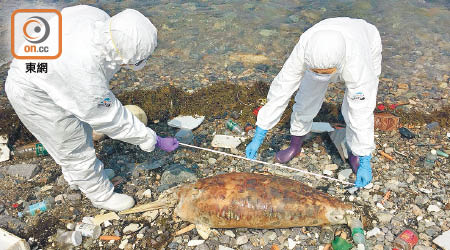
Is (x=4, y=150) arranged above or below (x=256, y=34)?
below

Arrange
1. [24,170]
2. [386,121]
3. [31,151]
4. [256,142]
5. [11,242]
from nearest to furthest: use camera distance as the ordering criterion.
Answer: [11,242] → [256,142] → [24,170] → [31,151] → [386,121]

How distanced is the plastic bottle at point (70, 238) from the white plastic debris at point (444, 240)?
11.0ft

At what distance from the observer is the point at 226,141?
455cm

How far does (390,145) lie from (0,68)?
22.6ft

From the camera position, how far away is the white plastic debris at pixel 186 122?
4802mm

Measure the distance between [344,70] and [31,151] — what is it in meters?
3.76

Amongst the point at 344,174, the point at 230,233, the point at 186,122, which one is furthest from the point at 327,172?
the point at 186,122

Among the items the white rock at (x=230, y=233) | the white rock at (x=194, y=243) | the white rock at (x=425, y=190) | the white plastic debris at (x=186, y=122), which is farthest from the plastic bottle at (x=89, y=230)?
the white rock at (x=425, y=190)

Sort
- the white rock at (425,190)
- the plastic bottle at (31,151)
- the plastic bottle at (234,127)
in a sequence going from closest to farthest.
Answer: the white rock at (425,190), the plastic bottle at (31,151), the plastic bottle at (234,127)

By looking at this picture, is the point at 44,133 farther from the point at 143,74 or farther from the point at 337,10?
the point at 337,10

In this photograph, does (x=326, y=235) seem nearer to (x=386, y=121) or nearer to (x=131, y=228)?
(x=131, y=228)

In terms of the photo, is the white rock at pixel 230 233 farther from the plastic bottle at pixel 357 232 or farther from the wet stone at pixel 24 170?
the wet stone at pixel 24 170

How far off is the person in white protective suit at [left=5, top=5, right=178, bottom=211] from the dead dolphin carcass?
72 centimetres

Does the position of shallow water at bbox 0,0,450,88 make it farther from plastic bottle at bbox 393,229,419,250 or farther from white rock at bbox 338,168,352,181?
plastic bottle at bbox 393,229,419,250
